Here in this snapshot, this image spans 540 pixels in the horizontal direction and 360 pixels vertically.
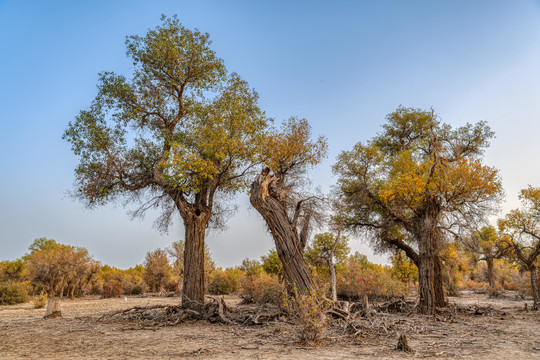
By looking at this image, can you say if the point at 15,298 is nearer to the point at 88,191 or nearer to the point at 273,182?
the point at 88,191

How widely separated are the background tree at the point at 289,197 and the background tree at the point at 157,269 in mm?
25213

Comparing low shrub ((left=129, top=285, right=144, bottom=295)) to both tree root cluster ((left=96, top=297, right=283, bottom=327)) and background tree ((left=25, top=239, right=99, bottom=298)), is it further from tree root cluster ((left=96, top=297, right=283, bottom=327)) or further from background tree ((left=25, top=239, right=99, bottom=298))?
tree root cluster ((left=96, top=297, right=283, bottom=327))

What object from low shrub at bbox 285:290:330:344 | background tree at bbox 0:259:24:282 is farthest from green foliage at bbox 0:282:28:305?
low shrub at bbox 285:290:330:344

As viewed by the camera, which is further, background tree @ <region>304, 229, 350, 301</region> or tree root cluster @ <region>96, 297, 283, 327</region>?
background tree @ <region>304, 229, 350, 301</region>

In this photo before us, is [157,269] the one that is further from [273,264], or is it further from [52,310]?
[52,310]

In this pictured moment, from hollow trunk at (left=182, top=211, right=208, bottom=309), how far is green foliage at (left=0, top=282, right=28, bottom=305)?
1671 centimetres

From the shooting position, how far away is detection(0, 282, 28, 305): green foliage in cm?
1978

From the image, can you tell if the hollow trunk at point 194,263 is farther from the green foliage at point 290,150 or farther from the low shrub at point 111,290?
the low shrub at point 111,290

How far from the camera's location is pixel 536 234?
15.8 m

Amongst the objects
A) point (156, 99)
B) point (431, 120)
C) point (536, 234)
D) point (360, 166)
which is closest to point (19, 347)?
point (156, 99)

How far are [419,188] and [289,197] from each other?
5290mm

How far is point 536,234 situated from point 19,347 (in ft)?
68.7

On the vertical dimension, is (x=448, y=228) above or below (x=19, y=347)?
above

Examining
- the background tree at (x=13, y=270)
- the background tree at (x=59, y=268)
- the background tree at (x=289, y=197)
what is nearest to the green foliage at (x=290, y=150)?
the background tree at (x=289, y=197)
